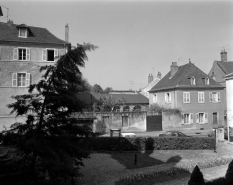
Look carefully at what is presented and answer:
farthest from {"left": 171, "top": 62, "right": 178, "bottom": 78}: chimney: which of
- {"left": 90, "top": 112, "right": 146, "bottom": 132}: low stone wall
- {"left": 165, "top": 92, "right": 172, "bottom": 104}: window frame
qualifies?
{"left": 90, "top": 112, "right": 146, "bottom": 132}: low stone wall

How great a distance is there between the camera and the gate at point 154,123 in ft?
86.7

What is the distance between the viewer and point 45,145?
5.04 meters

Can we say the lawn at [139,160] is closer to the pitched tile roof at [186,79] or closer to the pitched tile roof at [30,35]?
the pitched tile roof at [30,35]

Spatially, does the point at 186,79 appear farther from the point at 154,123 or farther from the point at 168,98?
the point at 154,123

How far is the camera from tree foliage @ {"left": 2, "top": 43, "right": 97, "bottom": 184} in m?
5.01

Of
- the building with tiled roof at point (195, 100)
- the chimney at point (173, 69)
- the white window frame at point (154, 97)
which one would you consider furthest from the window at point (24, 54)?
the chimney at point (173, 69)

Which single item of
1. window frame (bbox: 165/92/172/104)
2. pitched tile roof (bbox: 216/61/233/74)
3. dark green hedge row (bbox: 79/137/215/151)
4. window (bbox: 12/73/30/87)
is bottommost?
dark green hedge row (bbox: 79/137/215/151)

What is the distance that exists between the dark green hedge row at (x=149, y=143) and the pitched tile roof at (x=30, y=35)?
13.7 m

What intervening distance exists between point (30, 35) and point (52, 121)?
68.6 feet

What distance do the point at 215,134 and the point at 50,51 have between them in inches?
814

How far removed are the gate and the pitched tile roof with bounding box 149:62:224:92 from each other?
5.63 meters

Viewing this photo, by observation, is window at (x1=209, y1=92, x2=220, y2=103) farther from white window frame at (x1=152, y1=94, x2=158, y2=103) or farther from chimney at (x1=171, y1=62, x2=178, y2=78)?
white window frame at (x1=152, y1=94, x2=158, y2=103)

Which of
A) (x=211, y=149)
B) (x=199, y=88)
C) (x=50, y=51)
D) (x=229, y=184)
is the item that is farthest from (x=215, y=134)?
(x=50, y=51)

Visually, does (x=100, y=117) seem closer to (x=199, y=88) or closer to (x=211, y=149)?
(x=211, y=149)
